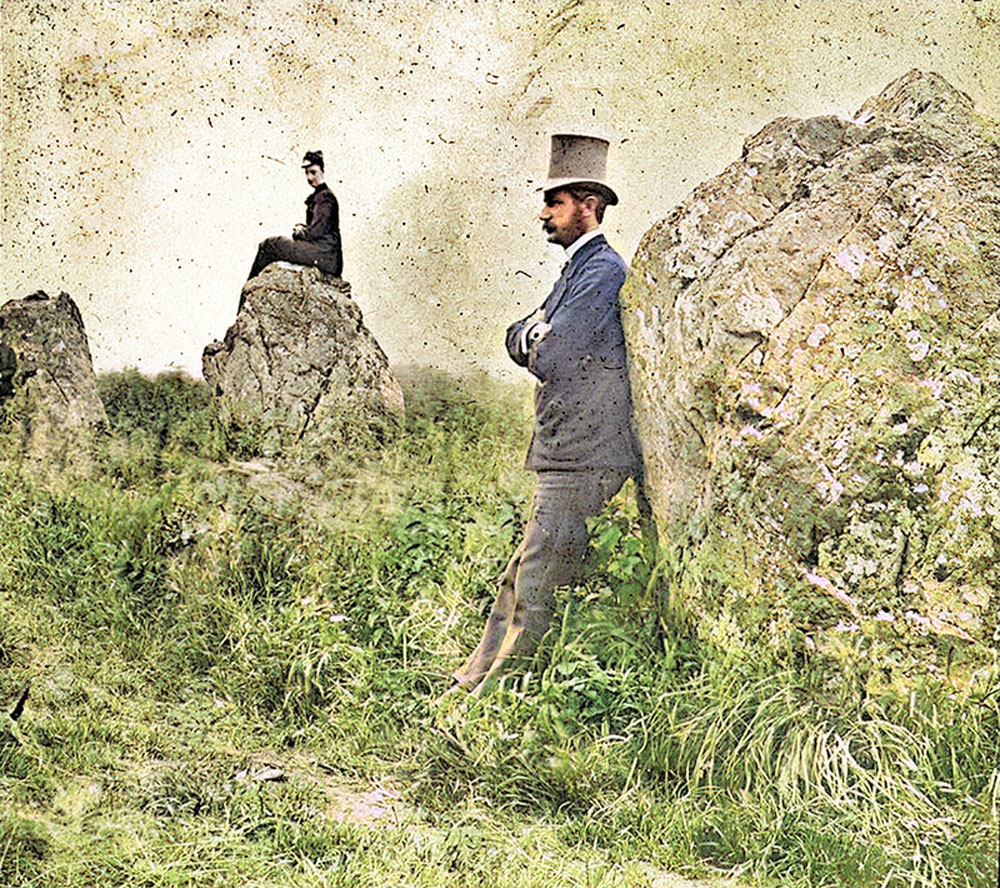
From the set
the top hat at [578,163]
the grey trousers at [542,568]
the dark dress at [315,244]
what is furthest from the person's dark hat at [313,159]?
the grey trousers at [542,568]

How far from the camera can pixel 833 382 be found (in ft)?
15.7

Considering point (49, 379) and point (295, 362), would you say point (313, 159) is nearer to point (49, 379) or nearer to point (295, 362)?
point (295, 362)

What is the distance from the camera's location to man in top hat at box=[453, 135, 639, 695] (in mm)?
5250

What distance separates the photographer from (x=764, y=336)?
16.1 feet

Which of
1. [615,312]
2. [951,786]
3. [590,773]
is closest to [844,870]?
[951,786]

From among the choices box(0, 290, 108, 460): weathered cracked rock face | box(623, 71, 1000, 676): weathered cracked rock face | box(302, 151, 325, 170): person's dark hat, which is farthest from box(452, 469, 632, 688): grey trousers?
box(0, 290, 108, 460): weathered cracked rock face

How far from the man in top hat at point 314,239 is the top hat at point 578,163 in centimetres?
101

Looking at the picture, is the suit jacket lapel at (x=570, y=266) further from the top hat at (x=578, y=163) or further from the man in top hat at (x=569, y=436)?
the top hat at (x=578, y=163)

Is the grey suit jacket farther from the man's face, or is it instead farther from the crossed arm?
the man's face

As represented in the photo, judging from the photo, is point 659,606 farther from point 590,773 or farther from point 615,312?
point 615,312

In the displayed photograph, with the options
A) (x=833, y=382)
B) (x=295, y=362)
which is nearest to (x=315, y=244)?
(x=295, y=362)

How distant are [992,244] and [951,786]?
6.31ft

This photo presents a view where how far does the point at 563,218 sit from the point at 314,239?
3.98ft

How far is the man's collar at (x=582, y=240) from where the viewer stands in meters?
5.41
